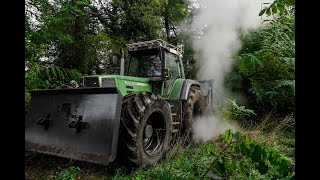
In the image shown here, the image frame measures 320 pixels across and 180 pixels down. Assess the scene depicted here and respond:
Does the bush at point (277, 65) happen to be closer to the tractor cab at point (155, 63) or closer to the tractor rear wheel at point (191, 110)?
the tractor rear wheel at point (191, 110)

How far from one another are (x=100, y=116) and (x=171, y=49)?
2967 millimetres

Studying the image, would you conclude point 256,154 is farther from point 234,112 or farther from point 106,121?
point 234,112

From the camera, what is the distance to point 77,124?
157 inches

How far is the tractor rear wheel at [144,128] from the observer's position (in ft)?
13.0

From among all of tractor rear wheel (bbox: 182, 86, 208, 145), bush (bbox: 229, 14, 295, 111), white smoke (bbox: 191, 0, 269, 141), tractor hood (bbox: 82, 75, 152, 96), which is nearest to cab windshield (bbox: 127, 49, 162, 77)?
tractor hood (bbox: 82, 75, 152, 96)

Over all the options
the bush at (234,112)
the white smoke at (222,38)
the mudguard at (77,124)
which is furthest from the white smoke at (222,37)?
the mudguard at (77,124)

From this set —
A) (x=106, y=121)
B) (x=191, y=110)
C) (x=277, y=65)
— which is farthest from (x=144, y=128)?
(x=277, y=65)

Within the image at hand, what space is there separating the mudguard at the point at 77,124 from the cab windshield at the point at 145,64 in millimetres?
2118

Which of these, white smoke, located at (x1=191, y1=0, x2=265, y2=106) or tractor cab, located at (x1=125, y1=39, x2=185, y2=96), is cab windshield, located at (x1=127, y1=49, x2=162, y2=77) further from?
white smoke, located at (x1=191, y1=0, x2=265, y2=106)

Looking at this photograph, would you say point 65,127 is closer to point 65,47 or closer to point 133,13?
point 65,47

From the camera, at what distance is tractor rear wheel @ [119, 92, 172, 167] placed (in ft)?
13.0

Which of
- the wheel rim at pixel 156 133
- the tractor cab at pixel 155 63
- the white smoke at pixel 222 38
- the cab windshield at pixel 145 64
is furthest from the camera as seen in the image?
the white smoke at pixel 222 38
